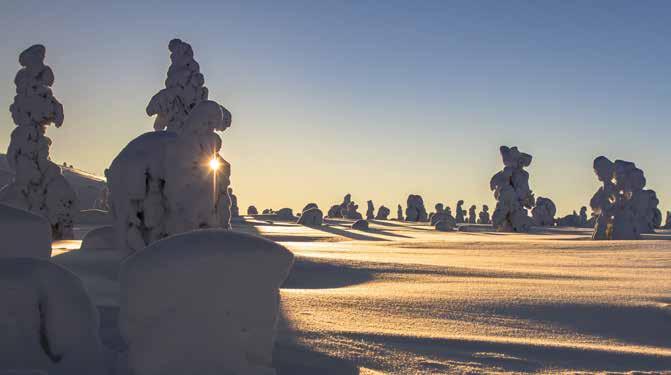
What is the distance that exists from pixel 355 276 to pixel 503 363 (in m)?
4.15

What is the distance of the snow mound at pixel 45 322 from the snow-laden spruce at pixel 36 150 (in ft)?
47.5

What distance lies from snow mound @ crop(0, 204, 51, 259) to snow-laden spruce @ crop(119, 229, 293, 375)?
69.8 inches

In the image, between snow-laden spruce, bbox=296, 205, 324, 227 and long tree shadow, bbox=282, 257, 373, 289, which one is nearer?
long tree shadow, bbox=282, 257, 373, 289

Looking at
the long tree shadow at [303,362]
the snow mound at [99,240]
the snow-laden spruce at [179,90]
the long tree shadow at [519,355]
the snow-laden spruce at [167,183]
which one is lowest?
the long tree shadow at [303,362]

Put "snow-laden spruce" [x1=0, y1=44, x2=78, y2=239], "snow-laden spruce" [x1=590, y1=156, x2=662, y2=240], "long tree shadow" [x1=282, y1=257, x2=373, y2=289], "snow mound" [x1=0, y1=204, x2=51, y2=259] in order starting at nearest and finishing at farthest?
1. "snow mound" [x1=0, y1=204, x2=51, y2=259]
2. "long tree shadow" [x1=282, y1=257, x2=373, y2=289]
3. "snow-laden spruce" [x1=0, y1=44, x2=78, y2=239]
4. "snow-laden spruce" [x1=590, y1=156, x2=662, y2=240]

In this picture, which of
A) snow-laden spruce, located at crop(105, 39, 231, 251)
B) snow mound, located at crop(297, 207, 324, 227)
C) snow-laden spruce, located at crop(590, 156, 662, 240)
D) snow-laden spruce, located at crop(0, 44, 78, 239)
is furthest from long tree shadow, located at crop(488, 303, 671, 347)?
snow mound, located at crop(297, 207, 324, 227)

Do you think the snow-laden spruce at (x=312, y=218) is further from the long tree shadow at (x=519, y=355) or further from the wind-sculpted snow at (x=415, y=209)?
the long tree shadow at (x=519, y=355)

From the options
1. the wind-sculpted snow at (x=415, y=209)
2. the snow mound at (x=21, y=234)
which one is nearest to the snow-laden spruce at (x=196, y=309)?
the snow mound at (x=21, y=234)

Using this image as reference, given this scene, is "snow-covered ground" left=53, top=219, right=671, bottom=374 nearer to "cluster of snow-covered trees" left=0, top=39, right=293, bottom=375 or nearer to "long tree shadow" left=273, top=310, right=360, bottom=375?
"long tree shadow" left=273, top=310, right=360, bottom=375

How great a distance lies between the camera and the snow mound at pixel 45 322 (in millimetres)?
3104

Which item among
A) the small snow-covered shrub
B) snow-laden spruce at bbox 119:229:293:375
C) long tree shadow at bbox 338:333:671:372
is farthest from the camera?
the small snow-covered shrub

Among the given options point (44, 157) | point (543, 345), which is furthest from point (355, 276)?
point (44, 157)

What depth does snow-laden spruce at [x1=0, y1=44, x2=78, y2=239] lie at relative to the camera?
1625 centimetres

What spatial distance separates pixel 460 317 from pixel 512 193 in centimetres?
2393
